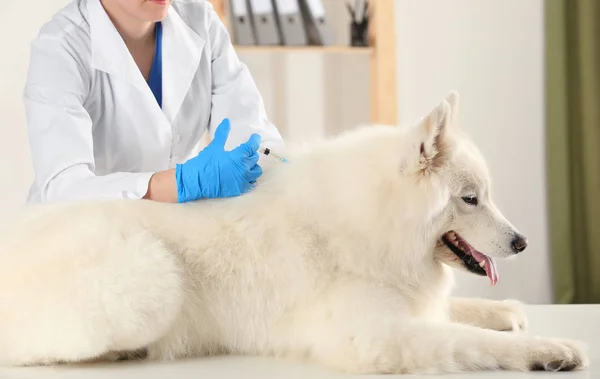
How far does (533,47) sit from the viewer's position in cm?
409

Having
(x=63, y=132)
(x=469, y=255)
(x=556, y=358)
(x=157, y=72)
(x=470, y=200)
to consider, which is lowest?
(x=556, y=358)

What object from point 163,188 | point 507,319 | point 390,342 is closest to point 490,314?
point 507,319

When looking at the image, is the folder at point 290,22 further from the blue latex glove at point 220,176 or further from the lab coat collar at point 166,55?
the blue latex glove at point 220,176

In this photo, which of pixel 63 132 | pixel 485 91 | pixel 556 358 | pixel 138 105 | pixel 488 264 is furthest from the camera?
pixel 485 91

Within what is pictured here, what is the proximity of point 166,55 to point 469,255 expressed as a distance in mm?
1142

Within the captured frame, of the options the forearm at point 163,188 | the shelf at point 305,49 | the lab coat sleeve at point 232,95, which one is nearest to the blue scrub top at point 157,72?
the lab coat sleeve at point 232,95

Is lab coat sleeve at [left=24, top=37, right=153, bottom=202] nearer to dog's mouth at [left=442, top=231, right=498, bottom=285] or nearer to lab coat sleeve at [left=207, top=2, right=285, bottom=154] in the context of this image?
lab coat sleeve at [left=207, top=2, right=285, bottom=154]

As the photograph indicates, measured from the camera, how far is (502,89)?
13.4 ft

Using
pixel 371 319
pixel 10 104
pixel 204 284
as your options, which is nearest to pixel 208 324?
pixel 204 284

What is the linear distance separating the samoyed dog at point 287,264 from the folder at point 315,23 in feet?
6.41

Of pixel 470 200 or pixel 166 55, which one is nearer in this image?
pixel 470 200

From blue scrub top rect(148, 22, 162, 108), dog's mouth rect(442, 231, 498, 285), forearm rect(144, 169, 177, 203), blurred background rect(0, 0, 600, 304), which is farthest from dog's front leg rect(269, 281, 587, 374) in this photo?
blurred background rect(0, 0, 600, 304)

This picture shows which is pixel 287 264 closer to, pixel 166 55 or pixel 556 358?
pixel 556 358

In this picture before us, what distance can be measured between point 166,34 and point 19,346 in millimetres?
1142
